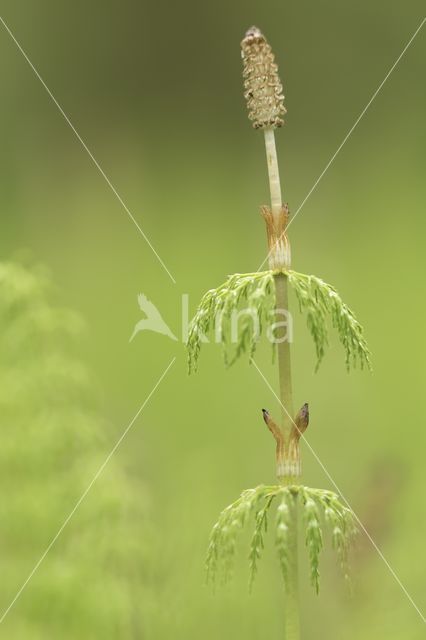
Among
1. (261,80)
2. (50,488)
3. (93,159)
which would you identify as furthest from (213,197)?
(261,80)

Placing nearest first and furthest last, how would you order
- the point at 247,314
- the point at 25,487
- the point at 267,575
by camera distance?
1. the point at 247,314
2. the point at 25,487
3. the point at 267,575

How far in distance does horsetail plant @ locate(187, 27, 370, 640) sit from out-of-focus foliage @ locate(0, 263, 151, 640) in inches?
7.8

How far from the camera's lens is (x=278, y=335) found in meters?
0.36

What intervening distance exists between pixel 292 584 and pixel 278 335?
11 cm

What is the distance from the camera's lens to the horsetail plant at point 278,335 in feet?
1.13

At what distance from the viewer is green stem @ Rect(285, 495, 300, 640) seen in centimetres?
36

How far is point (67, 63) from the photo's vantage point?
93 centimetres

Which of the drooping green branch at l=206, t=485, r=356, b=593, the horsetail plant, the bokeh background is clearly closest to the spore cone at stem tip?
the horsetail plant

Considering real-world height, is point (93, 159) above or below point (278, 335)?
above

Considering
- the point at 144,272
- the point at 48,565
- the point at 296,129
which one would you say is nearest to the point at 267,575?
the point at 48,565

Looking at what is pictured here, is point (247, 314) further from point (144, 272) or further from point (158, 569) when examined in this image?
point (144, 272)

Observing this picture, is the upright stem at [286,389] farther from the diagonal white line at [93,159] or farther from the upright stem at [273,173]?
the diagonal white line at [93,159]

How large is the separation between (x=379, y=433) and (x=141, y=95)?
0.46m

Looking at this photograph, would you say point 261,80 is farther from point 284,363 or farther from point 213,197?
point 213,197
